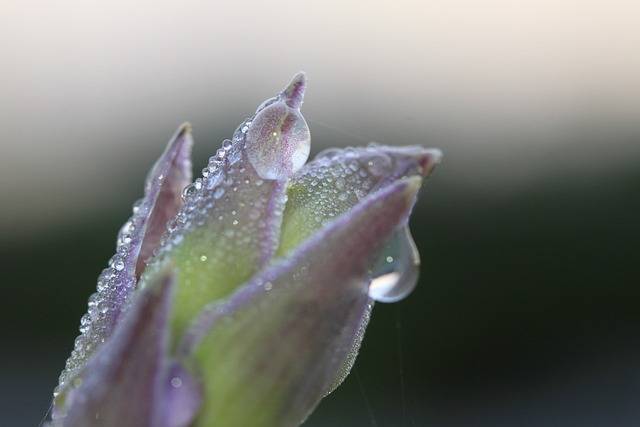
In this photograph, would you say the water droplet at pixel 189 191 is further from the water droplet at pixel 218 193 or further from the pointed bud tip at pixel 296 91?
the pointed bud tip at pixel 296 91

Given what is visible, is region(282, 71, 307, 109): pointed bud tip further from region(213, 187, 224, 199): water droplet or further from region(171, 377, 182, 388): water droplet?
region(171, 377, 182, 388): water droplet

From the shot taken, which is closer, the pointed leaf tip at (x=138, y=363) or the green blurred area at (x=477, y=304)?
the pointed leaf tip at (x=138, y=363)

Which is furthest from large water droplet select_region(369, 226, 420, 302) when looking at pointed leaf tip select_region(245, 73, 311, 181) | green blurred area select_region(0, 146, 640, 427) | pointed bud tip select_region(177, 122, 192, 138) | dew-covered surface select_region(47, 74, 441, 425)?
green blurred area select_region(0, 146, 640, 427)

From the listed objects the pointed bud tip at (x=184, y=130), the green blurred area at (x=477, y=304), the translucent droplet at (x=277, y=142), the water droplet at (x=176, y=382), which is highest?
the translucent droplet at (x=277, y=142)

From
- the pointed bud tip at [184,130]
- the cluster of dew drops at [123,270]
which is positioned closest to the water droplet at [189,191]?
the cluster of dew drops at [123,270]

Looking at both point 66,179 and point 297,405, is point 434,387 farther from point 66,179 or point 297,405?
point 297,405

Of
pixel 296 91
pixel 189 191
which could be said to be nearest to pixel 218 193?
pixel 189 191
